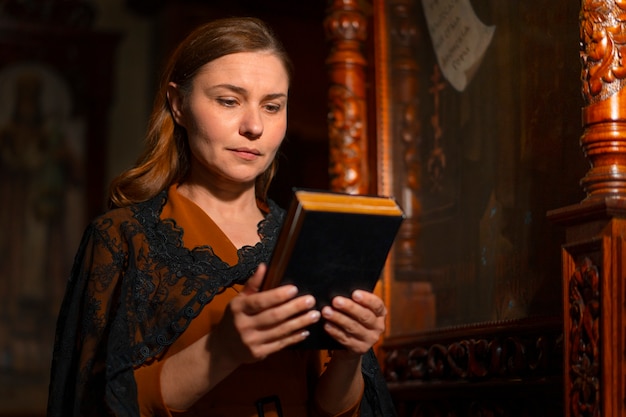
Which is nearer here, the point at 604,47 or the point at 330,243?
the point at 330,243

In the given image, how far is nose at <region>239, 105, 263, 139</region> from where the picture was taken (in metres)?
2.27

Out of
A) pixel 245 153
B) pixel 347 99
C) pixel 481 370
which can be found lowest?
pixel 481 370

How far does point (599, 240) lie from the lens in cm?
213

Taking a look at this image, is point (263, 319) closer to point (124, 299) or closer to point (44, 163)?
point (124, 299)

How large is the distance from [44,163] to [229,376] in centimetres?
569

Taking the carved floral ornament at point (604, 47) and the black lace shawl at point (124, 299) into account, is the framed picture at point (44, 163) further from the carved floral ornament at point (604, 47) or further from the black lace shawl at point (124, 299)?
the carved floral ornament at point (604, 47)

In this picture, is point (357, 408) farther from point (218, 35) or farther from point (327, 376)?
point (218, 35)

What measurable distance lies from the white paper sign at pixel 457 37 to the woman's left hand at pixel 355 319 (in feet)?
4.05

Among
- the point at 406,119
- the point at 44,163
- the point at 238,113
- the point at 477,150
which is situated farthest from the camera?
the point at 44,163

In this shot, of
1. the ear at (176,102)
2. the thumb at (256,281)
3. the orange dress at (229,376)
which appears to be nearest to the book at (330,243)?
the thumb at (256,281)

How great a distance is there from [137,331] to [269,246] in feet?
1.27

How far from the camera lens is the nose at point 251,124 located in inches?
89.4

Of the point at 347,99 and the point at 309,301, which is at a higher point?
the point at 347,99

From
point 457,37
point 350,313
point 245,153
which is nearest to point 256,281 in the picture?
point 350,313
